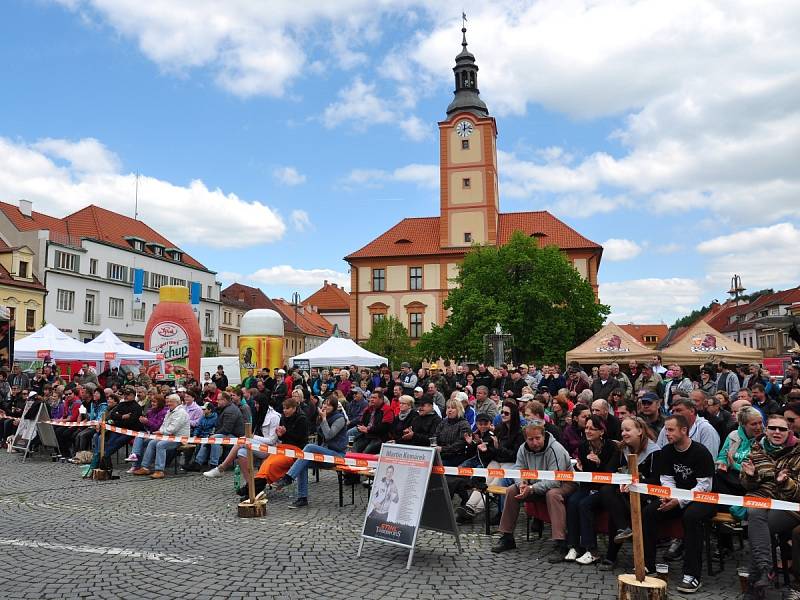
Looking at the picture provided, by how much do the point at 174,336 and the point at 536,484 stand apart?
22.4 meters

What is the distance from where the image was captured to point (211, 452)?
42.2ft

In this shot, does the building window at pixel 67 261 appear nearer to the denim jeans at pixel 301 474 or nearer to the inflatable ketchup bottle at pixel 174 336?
the inflatable ketchup bottle at pixel 174 336

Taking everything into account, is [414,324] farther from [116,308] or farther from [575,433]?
[575,433]

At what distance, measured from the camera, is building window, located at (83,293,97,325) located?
5322 centimetres

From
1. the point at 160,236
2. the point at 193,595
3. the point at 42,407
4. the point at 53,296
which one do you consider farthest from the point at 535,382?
the point at 160,236

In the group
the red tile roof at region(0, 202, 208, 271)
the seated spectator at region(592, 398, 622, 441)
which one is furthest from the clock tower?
the seated spectator at region(592, 398, 622, 441)

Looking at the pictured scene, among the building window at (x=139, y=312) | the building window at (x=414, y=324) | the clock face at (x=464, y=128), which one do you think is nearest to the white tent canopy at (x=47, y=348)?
the building window at (x=139, y=312)

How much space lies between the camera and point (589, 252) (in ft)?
199

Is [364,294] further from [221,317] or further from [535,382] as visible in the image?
[535,382]

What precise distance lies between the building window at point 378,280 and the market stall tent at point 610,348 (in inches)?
1600

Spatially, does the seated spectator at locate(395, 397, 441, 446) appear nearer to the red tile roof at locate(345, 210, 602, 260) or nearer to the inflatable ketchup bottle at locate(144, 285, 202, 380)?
the inflatable ketchup bottle at locate(144, 285, 202, 380)

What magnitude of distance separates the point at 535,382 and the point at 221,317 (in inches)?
2291

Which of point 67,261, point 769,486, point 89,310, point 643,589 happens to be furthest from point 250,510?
point 89,310

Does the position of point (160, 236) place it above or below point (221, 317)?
above
